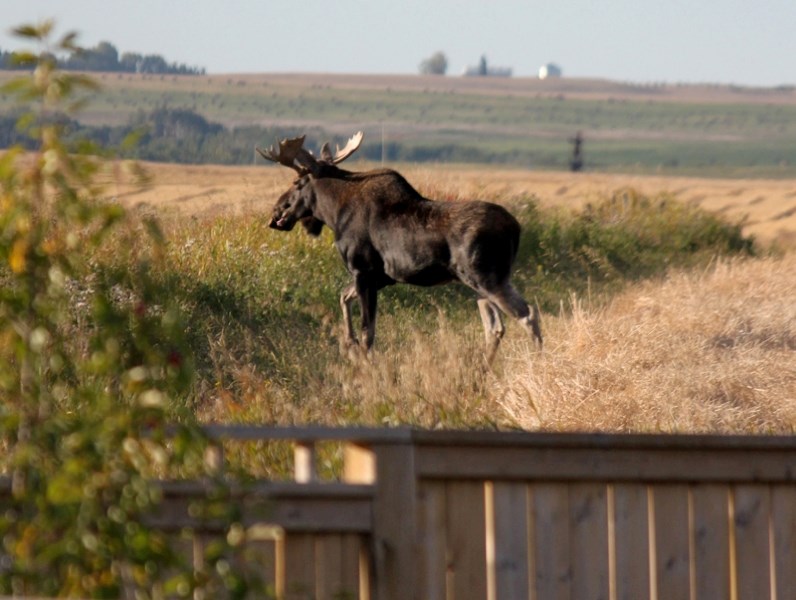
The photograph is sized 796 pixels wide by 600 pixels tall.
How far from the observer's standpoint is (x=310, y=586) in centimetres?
487

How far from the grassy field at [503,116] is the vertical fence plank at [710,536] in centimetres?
13507

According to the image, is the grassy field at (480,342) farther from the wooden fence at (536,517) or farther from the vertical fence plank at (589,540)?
the vertical fence plank at (589,540)

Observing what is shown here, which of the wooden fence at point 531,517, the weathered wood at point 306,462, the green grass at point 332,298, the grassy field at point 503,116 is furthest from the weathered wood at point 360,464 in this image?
the grassy field at point 503,116

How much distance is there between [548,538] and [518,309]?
7989mm

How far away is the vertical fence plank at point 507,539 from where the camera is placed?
511 cm

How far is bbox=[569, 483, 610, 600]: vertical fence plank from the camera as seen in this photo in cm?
518

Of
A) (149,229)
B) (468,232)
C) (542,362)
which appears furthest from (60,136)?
(468,232)

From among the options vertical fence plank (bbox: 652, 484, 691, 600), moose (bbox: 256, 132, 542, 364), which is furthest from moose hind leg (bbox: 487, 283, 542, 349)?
vertical fence plank (bbox: 652, 484, 691, 600)

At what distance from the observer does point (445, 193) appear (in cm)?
2422

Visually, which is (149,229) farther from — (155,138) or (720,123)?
(720,123)

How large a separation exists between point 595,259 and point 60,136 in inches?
803

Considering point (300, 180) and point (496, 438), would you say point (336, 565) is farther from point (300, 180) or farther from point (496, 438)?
point (300, 180)

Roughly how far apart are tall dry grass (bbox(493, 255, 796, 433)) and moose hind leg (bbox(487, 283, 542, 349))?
0.74 feet

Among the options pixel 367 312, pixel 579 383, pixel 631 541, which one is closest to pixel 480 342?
pixel 367 312
